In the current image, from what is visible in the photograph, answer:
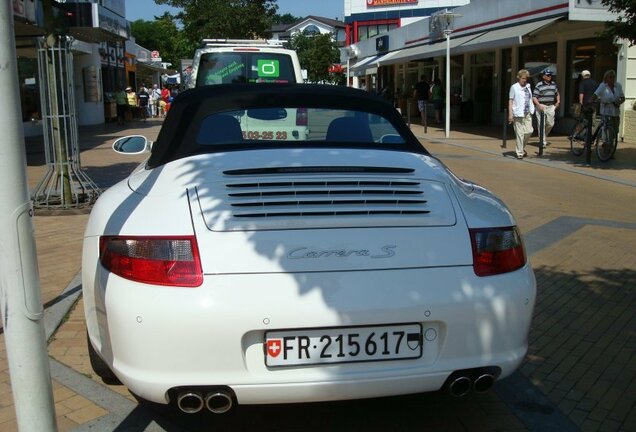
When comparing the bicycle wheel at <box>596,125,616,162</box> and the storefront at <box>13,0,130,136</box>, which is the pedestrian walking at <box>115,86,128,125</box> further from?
the bicycle wheel at <box>596,125,616,162</box>

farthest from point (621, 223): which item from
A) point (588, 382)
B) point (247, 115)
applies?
point (247, 115)

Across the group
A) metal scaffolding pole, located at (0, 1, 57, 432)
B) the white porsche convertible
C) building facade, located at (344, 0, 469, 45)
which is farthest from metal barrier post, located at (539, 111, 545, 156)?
building facade, located at (344, 0, 469, 45)

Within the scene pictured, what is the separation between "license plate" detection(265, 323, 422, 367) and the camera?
2.60 m

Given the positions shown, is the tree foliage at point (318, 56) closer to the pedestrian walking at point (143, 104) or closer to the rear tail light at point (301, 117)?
the pedestrian walking at point (143, 104)

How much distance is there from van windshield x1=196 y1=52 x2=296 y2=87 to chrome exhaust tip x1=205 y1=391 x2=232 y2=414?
950 cm

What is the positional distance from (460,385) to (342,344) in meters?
0.54

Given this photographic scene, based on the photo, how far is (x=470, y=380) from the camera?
9.09ft

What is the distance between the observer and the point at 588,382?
3.69 meters

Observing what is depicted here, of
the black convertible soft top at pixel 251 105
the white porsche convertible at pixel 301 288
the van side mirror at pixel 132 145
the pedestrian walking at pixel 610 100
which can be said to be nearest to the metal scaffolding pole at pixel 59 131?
the van side mirror at pixel 132 145

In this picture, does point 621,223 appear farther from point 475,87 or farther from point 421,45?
point 421,45

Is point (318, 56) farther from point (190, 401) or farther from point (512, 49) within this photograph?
point (190, 401)

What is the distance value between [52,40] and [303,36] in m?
64.1

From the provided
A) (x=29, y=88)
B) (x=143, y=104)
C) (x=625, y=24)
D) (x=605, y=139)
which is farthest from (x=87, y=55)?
(x=625, y=24)

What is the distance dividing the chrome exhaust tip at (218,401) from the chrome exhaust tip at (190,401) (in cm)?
3
